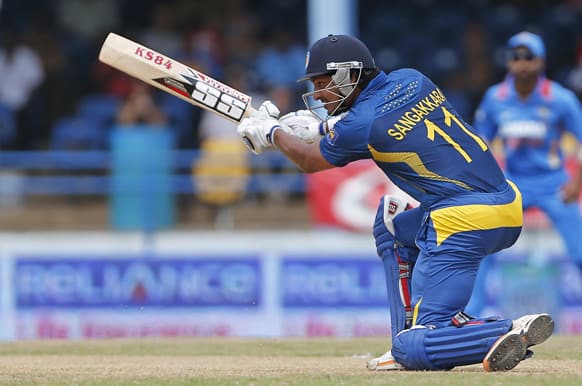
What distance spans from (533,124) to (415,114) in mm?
3716

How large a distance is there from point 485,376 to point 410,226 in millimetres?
1010

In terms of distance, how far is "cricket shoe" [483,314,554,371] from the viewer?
6051mm

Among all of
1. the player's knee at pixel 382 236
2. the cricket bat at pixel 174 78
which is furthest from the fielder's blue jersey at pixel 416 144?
the cricket bat at pixel 174 78

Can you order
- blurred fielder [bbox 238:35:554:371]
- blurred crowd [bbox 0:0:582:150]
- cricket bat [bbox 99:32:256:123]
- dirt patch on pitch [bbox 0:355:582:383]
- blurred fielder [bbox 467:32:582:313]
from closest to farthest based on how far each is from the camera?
blurred fielder [bbox 238:35:554:371]
dirt patch on pitch [bbox 0:355:582:383]
cricket bat [bbox 99:32:256:123]
blurred fielder [bbox 467:32:582:313]
blurred crowd [bbox 0:0:582:150]

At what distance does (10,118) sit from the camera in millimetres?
16406

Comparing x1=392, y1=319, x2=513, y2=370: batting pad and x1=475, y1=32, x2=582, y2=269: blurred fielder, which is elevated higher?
x1=475, y1=32, x2=582, y2=269: blurred fielder

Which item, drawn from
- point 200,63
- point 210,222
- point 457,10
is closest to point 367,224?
point 210,222

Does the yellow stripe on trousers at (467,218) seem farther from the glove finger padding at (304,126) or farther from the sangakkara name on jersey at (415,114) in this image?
the glove finger padding at (304,126)

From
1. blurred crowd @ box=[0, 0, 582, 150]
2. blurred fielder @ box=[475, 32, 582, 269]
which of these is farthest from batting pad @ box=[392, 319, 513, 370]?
blurred crowd @ box=[0, 0, 582, 150]

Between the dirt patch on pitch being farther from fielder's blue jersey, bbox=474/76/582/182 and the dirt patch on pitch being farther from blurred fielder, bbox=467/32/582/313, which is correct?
fielder's blue jersey, bbox=474/76/582/182

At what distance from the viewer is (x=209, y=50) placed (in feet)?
53.7

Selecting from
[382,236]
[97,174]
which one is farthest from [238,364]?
[97,174]

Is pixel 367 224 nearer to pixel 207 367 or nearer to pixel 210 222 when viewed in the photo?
pixel 210 222

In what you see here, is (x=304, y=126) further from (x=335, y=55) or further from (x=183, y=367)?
(x=183, y=367)
